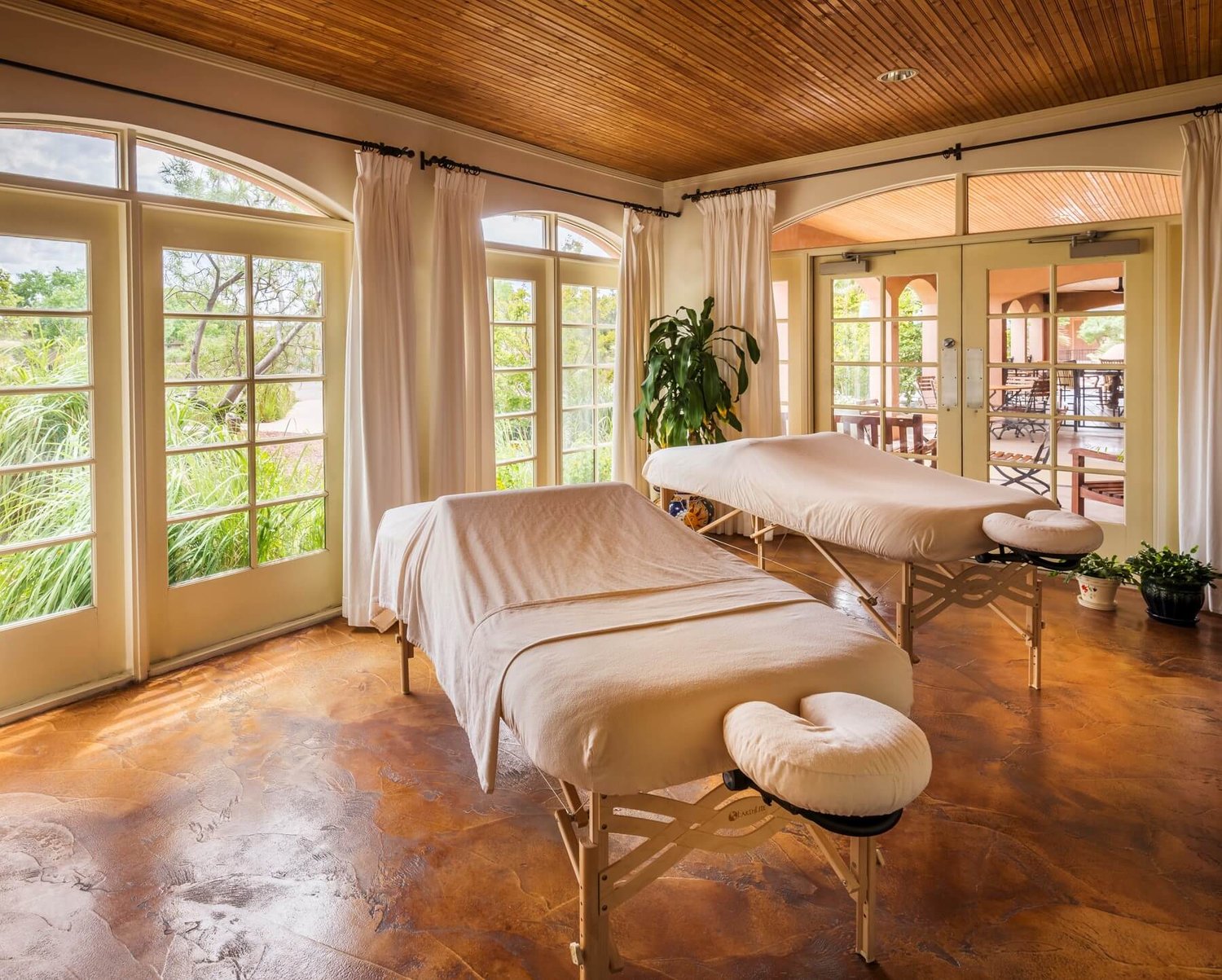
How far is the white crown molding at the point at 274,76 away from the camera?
2953 millimetres

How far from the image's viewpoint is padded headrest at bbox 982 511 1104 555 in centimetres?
273

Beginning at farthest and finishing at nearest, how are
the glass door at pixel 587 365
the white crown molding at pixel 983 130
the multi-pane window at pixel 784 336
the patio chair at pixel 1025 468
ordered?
the multi-pane window at pixel 784 336, the glass door at pixel 587 365, the patio chair at pixel 1025 468, the white crown molding at pixel 983 130

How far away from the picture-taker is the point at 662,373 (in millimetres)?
5504

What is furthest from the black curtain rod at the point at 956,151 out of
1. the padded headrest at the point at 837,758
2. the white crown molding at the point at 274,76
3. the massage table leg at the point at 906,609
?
the padded headrest at the point at 837,758

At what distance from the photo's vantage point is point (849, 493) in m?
3.32

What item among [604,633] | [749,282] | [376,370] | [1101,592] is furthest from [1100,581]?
[376,370]

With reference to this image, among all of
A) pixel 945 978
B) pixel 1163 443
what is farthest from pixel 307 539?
pixel 1163 443

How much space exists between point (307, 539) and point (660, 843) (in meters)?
2.96

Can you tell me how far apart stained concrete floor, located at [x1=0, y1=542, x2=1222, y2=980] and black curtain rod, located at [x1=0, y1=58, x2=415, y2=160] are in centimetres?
231

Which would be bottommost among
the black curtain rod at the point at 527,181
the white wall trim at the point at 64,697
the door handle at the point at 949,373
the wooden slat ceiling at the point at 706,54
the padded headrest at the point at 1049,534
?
the white wall trim at the point at 64,697

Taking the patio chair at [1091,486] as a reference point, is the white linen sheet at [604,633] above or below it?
below

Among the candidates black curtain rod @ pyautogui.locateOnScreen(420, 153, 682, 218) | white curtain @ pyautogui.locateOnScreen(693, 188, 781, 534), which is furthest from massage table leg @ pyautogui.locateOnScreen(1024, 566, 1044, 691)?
black curtain rod @ pyautogui.locateOnScreen(420, 153, 682, 218)

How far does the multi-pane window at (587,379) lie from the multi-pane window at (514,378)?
24cm

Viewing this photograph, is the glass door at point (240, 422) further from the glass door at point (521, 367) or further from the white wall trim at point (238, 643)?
the glass door at point (521, 367)
